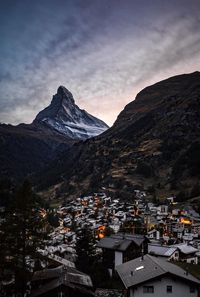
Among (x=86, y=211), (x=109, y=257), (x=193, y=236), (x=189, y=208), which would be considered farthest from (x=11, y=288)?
(x=86, y=211)

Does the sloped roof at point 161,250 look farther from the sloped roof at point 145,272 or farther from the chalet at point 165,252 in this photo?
the sloped roof at point 145,272

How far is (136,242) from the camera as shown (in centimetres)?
6219

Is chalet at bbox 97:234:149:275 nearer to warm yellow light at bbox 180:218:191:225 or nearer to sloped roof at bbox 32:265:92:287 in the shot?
sloped roof at bbox 32:265:92:287

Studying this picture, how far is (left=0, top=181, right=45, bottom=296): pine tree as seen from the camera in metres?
32.7

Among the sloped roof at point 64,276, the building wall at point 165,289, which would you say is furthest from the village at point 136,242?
the sloped roof at point 64,276

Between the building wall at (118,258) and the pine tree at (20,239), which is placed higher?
the pine tree at (20,239)

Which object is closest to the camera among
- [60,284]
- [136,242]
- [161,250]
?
[60,284]

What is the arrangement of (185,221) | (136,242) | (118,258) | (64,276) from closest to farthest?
1. (64,276)
2. (118,258)
3. (136,242)
4. (185,221)

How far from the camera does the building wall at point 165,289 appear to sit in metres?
34.9

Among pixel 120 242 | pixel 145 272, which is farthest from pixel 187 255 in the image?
pixel 145 272

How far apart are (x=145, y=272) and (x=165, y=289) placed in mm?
2545

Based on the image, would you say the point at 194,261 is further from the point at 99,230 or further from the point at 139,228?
the point at 99,230

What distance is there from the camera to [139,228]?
11056cm

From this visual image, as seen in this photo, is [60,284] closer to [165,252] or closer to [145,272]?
[145,272]
